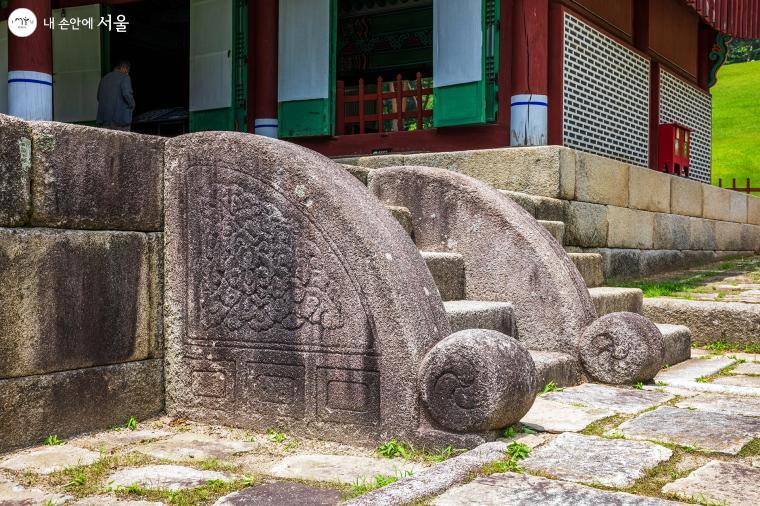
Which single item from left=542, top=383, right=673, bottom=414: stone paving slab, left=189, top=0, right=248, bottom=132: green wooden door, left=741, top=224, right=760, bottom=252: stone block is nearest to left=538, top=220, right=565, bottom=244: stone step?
left=542, top=383, right=673, bottom=414: stone paving slab

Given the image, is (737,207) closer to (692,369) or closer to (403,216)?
(692,369)

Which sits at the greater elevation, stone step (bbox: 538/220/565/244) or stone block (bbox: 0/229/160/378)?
stone step (bbox: 538/220/565/244)

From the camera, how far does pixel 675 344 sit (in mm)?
5176

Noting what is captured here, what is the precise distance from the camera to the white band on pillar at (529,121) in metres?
7.60

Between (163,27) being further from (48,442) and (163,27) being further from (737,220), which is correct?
(48,442)

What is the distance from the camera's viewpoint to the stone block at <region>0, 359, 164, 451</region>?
119 inches

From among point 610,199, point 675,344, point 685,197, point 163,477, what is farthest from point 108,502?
point 685,197

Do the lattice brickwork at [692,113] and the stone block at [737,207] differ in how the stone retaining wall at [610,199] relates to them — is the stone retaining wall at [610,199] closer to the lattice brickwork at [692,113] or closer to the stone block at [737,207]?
the stone block at [737,207]

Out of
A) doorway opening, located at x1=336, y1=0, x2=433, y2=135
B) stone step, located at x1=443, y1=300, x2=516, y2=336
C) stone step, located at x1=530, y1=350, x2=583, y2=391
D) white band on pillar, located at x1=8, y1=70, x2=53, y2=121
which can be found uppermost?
Result: doorway opening, located at x1=336, y1=0, x2=433, y2=135

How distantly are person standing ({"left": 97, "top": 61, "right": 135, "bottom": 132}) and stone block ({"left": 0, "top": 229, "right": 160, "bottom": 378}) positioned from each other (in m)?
6.70

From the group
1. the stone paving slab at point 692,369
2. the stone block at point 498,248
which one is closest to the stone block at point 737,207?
the stone paving slab at point 692,369

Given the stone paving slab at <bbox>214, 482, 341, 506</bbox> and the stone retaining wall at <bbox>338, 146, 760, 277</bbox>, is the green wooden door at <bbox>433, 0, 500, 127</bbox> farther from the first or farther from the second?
the stone paving slab at <bbox>214, 482, 341, 506</bbox>

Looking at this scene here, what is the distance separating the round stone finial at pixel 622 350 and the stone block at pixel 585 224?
275cm

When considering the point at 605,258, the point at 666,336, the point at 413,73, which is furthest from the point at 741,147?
the point at 666,336
